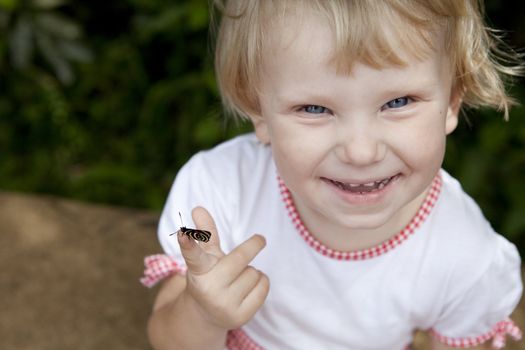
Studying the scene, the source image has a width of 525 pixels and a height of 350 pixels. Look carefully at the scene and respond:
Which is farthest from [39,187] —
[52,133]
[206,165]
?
[206,165]

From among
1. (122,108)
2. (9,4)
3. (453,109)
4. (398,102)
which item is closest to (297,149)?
(398,102)

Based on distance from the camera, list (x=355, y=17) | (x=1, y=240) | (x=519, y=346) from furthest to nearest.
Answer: (x=1, y=240) → (x=519, y=346) → (x=355, y=17)

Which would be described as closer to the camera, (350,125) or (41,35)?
(350,125)

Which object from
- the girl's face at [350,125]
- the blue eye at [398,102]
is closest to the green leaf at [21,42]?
the girl's face at [350,125]

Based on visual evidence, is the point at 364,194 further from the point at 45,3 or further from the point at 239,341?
the point at 45,3

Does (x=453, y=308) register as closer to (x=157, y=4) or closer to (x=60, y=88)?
(x=157, y=4)

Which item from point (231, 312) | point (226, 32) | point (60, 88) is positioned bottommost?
point (60, 88)

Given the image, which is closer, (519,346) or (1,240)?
(519,346)
